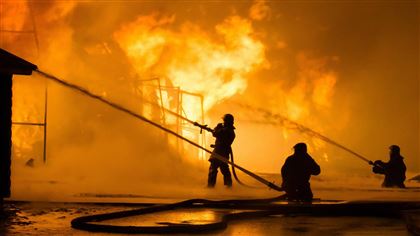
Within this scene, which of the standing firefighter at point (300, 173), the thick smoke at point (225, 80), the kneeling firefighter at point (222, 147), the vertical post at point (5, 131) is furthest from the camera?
the thick smoke at point (225, 80)

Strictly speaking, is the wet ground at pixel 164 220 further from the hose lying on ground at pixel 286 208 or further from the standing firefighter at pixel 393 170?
the standing firefighter at pixel 393 170

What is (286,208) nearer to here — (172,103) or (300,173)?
(300,173)

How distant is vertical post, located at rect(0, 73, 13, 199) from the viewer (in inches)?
501

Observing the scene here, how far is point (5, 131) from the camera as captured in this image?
1281cm

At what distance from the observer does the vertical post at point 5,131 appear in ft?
41.8

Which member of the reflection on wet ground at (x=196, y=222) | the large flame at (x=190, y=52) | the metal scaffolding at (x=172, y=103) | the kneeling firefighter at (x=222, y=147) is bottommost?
the reflection on wet ground at (x=196, y=222)

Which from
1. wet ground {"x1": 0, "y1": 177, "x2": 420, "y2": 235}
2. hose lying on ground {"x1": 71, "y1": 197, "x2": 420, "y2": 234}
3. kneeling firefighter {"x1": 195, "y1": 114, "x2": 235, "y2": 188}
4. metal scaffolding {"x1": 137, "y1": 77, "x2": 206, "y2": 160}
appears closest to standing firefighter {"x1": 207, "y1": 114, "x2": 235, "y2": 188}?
kneeling firefighter {"x1": 195, "y1": 114, "x2": 235, "y2": 188}

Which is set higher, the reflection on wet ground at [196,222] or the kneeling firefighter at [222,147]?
the kneeling firefighter at [222,147]

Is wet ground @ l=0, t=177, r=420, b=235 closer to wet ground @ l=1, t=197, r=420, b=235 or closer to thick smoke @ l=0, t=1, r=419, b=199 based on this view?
wet ground @ l=1, t=197, r=420, b=235

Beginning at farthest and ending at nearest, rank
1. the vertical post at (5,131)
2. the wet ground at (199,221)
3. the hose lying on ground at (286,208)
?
the vertical post at (5,131), the hose lying on ground at (286,208), the wet ground at (199,221)

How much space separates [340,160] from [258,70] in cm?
628

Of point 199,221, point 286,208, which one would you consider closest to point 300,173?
point 286,208

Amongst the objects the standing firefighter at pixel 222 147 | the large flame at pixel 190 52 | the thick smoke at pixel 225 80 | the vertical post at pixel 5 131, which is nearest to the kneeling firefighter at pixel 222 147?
the standing firefighter at pixel 222 147

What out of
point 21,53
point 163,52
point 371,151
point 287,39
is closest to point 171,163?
point 163,52
